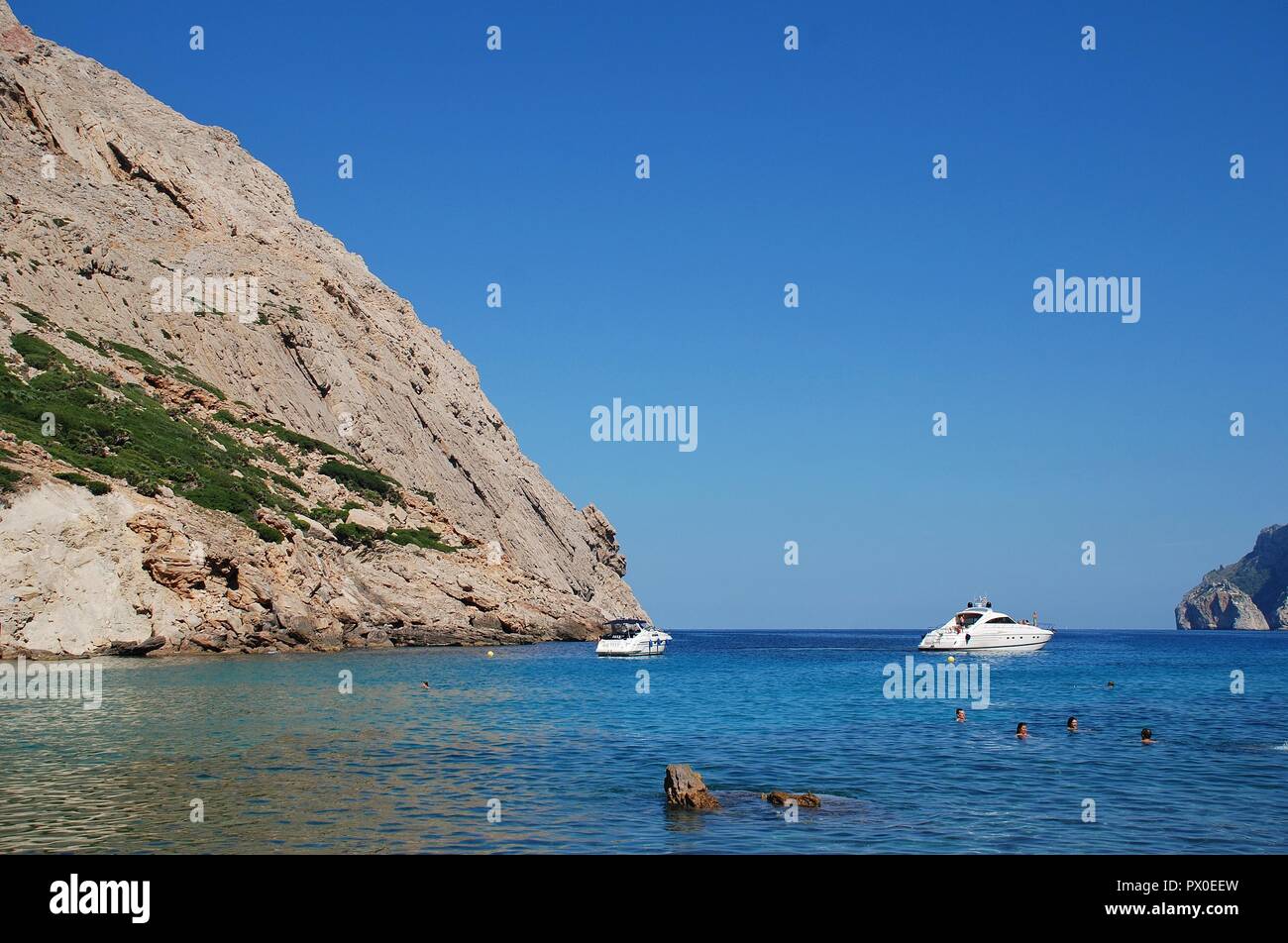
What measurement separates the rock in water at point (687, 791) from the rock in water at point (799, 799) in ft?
4.55

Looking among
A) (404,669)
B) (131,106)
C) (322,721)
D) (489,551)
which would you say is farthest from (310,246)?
(322,721)

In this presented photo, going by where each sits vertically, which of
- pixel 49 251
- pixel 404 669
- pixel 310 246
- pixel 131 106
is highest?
pixel 131 106

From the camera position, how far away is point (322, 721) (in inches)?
1491

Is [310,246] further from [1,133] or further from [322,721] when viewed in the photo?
[322,721]

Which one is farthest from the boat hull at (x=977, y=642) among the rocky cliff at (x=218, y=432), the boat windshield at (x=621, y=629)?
the rocky cliff at (x=218, y=432)

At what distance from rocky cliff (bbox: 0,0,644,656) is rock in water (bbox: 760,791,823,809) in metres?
52.3

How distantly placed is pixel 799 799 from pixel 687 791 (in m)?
2.74

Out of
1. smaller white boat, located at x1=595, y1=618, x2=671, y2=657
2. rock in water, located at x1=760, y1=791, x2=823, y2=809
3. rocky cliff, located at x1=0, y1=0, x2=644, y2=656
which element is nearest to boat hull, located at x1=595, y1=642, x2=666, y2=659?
smaller white boat, located at x1=595, y1=618, x2=671, y2=657

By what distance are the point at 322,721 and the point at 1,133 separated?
118059 millimetres

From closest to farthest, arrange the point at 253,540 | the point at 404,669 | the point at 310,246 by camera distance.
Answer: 1. the point at 404,669
2. the point at 253,540
3. the point at 310,246

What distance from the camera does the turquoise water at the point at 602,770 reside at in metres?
20.2
